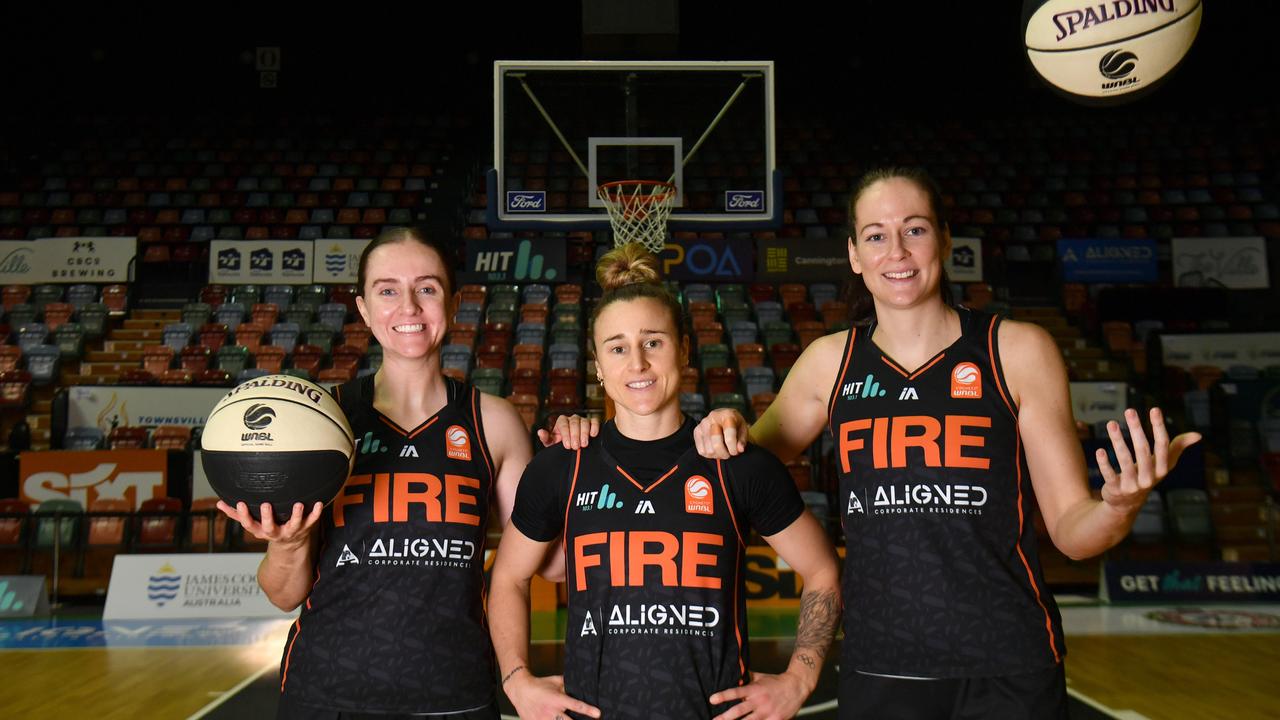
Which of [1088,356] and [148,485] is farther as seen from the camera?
[1088,356]

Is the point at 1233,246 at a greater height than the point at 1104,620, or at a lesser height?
greater

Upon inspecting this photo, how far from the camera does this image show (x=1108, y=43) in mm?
4156

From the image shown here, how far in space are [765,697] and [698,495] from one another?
395 millimetres

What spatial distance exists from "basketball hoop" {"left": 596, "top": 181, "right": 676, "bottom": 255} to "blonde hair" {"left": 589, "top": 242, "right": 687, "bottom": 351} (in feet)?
13.6

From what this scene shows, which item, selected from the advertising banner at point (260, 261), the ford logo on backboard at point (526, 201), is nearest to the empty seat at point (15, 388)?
the advertising banner at point (260, 261)

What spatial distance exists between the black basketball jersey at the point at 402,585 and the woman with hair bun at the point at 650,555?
0.27ft

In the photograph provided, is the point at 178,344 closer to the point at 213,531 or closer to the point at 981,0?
the point at 213,531

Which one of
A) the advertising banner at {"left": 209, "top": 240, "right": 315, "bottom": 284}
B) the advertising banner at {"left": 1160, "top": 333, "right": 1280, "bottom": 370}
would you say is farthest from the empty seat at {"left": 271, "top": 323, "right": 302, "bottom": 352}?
the advertising banner at {"left": 1160, "top": 333, "right": 1280, "bottom": 370}

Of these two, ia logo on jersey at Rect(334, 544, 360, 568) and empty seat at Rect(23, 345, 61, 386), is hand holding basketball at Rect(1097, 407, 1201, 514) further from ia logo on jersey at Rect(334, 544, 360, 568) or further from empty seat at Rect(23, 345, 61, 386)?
empty seat at Rect(23, 345, 61, 386)

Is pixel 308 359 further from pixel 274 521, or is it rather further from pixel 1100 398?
pixel 274 521

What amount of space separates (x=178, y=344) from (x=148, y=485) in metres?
3.51

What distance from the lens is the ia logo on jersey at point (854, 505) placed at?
1929 mm

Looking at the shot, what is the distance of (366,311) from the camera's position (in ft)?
6.72

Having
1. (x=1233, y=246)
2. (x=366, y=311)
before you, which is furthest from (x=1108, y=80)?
(x=1233, y=246)
